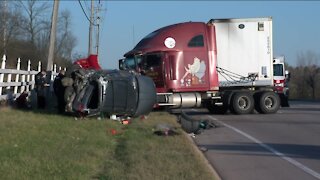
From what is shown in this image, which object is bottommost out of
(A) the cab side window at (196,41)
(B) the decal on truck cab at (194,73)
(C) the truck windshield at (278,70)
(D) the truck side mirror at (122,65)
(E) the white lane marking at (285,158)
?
(E) the white lane marking at (285,158)

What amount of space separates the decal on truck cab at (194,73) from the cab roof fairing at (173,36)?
824 millimetres

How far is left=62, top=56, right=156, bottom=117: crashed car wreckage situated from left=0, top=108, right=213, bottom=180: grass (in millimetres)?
2000

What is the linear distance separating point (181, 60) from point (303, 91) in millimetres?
52127

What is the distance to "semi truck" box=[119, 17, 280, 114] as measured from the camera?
23016mm

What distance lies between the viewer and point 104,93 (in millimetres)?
17922

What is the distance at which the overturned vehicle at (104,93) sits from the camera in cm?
1784

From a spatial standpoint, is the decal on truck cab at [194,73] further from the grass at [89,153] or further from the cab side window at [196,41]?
the grass at [89,153]

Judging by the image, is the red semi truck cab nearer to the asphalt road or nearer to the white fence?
the asphalt road

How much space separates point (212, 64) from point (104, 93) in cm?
670

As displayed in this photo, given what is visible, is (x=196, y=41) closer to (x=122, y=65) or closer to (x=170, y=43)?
(x=170, y=43)

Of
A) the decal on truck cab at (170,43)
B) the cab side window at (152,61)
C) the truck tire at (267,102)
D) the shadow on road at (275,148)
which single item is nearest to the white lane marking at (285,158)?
the shadow on road at (275,148)

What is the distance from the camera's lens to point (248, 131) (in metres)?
17.3

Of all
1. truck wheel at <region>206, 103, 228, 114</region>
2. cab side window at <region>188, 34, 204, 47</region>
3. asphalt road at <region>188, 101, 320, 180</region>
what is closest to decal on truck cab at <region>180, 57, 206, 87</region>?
cab side window at <region>188, 34, 204, 47</region>

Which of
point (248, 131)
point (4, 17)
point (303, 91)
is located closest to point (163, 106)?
point (248, 131)
